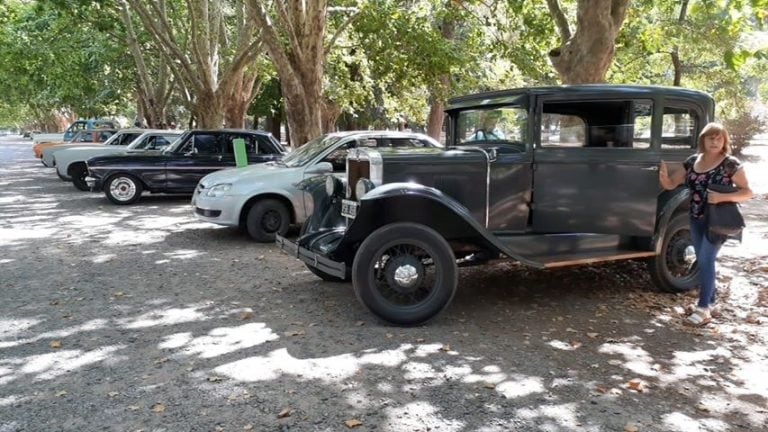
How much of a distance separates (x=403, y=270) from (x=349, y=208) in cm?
97

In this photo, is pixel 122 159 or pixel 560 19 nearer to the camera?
pixel 560 19

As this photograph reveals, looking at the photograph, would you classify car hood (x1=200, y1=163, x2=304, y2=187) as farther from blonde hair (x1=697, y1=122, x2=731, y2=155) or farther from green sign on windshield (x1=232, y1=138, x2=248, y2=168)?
blonde hair (x1=697, y1=122, x2=731, y2=155)

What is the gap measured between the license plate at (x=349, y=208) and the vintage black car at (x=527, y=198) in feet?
0.09

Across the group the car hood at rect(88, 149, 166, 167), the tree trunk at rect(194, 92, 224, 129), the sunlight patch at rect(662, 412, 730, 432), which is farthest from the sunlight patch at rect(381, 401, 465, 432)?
the tree trunk at rect(194, 92, 224, 129)

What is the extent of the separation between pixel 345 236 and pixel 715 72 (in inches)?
849

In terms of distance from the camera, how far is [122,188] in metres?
13.4

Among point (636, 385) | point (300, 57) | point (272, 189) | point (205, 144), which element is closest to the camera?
point (636, 385)

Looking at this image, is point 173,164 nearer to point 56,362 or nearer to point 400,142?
point 400,142

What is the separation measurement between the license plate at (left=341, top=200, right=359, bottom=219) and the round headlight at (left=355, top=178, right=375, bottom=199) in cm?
17

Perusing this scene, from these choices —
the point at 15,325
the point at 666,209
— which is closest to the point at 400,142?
the point at 666,209

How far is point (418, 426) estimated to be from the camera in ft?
11.8

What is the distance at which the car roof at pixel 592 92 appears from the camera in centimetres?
583

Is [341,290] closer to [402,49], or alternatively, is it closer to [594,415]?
[594,415]

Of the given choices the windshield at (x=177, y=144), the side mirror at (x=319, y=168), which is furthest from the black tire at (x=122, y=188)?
the side mirror at (x=319, y=168)
